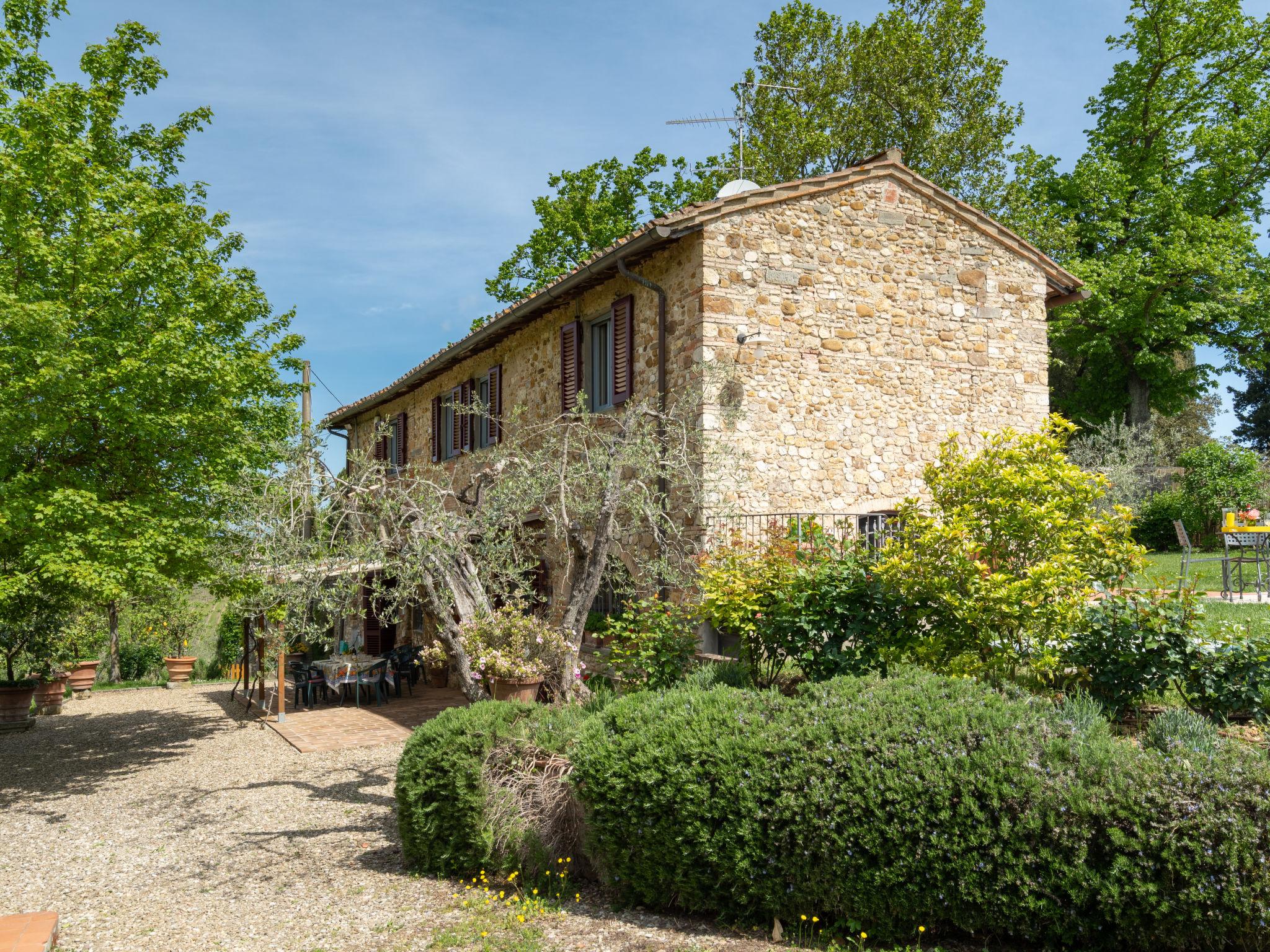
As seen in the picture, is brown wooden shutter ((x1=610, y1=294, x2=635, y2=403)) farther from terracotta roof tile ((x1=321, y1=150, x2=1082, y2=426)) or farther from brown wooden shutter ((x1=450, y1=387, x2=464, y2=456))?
brown wooden shutter ((x1=450, y1=387, x2=464, y2=456))

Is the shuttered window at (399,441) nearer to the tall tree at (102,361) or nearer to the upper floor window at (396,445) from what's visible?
the upper floor window at (396,445)

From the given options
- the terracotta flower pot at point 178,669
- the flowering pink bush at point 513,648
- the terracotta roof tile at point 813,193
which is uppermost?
the terracotta roof tile at point 813,193

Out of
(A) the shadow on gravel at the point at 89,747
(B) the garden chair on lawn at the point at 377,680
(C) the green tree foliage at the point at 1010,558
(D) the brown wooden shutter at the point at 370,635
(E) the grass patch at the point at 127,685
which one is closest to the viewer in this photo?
(C) the green tree foliage at the point at 1010,558

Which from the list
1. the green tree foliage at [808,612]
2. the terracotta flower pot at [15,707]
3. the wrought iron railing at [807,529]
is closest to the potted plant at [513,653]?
the green tree foliage at [808,612]

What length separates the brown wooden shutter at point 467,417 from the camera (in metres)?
16.8

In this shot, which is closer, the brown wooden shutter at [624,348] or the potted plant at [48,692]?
the brown wooden shutter at [624,348]

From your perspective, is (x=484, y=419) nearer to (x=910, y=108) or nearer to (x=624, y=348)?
(x=624, y=348)

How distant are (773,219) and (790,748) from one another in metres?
7.85

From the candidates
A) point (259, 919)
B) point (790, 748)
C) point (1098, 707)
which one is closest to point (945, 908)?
point (790, 748)

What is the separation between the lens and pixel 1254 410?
35500 millimetres

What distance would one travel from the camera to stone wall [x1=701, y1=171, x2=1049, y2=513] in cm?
1098

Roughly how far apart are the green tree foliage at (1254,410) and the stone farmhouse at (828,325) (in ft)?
89.9

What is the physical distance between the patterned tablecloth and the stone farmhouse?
5436mm

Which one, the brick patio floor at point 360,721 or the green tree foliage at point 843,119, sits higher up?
the green tree foliage at point 843,119
